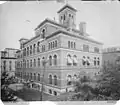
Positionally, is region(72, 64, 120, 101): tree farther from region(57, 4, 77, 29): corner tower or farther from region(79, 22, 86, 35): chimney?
region(57, 4, 77, 29): corner tower

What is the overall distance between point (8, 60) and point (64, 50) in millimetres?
999

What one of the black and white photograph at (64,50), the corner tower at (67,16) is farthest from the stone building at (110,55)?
the corner tower at (67,16)

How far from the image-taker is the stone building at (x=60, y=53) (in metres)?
1.57

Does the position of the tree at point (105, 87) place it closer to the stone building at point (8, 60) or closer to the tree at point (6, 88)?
the tree at point (6, 88)

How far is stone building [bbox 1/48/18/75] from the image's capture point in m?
1.69

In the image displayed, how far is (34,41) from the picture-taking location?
168cm

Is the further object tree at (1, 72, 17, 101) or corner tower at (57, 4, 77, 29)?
tree at (1, 72, 17, 101)

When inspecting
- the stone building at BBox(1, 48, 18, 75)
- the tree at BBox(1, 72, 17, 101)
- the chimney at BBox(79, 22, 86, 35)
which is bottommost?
the tree at BBox(1, 72, 17, 101)

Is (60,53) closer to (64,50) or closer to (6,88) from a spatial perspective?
(64,50)

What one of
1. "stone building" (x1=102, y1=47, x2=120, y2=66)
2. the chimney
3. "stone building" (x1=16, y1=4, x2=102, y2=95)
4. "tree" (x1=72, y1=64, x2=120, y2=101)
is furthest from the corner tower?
"tree" (x1=72, y1=64, x2=120, y2=101)

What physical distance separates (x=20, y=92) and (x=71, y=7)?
5.42ft

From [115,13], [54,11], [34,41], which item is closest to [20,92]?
[34,41]

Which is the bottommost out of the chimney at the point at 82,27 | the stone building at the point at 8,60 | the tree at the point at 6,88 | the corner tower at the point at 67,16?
the tree at the point at 6,88

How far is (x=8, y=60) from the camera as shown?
173 centimetres
